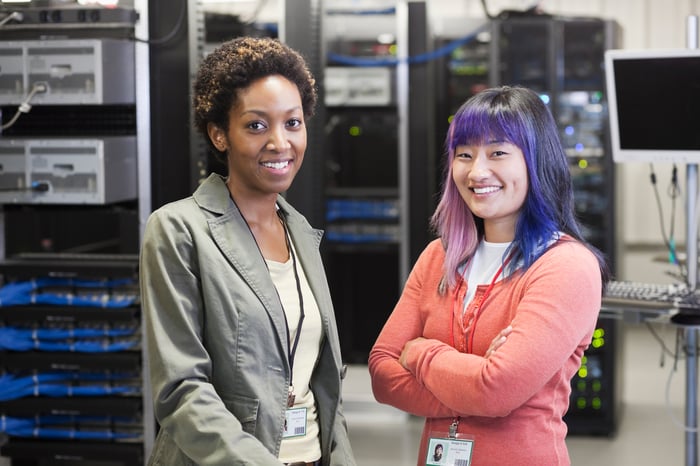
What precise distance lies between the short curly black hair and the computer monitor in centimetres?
202

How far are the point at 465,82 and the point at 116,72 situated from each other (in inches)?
137

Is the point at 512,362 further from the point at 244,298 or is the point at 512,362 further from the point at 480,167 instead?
the point at 244,298

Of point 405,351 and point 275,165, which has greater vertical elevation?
point 275,165

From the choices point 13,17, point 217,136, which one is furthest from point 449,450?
point 13,17

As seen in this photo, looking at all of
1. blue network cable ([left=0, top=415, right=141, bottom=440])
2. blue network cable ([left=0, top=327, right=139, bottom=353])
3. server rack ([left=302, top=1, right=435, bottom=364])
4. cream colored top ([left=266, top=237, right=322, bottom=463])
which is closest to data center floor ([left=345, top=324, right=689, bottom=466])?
server rack ([left=302, top=1, right=435, bottom=364])

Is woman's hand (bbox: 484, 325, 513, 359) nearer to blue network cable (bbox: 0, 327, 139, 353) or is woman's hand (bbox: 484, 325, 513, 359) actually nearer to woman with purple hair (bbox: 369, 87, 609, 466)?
woman with purple hair (bbox: 369, 87, 609, 466)

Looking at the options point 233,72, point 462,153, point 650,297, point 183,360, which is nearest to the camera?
point 183,360

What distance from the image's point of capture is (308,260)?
6.24 ft

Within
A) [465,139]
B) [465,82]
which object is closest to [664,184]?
[465,82]

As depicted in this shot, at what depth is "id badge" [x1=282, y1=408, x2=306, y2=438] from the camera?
1.78 metres

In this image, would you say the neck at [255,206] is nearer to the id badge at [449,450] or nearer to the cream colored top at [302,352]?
the cream colored top at [302,352]

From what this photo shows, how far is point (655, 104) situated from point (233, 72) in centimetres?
220

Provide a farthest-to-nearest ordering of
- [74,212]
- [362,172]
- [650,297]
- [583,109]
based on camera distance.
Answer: [362,172] → [583,109] → [74,212] → [650,297]

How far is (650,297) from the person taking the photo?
332 cm
